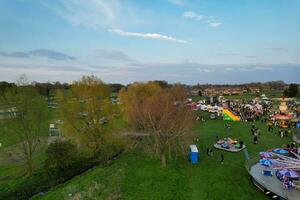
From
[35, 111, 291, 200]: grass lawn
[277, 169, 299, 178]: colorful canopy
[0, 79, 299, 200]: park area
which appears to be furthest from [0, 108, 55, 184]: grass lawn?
[277, 169, 299, 178]: colorful canopy

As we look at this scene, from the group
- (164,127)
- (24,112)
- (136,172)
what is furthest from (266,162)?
(24,112)

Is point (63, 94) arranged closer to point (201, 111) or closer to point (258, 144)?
point (258, 144)

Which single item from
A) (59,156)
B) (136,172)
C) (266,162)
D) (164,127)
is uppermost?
(164,127)

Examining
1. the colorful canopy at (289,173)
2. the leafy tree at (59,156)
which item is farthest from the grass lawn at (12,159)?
the colorful canopy at (289,173)

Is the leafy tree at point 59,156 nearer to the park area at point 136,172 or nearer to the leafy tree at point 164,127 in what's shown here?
the park area at point 136,172

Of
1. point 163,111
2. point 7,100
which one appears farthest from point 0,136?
point 163,111

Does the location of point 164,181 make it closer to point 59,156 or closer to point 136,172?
point 136,172
